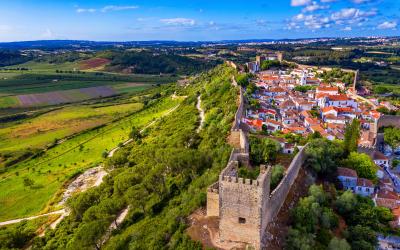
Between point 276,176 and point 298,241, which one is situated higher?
point 276,176

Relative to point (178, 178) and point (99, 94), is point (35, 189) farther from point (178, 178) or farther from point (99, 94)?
point (99, 94)

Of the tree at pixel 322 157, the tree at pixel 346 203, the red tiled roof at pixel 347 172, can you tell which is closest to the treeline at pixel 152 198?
the tree at pixel 322 157

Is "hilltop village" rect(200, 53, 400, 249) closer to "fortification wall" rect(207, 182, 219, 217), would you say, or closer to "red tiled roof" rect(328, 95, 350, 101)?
"fortification wall" rect(207, 182, 219, 217)

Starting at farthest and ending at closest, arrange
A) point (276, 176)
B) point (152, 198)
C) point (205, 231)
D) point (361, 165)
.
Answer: point (361, 165) → point (152, 198) → point (276, 176) → point (205, 231)

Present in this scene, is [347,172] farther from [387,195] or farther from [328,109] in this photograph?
[328,109]

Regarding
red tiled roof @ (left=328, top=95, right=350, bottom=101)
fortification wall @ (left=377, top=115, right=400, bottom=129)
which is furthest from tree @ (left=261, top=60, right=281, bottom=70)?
fortification wall @ (left=377, top=115, right=400, bottom=129)

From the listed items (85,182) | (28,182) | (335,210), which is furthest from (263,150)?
(28,182)
